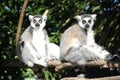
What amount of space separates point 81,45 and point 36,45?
902 mm

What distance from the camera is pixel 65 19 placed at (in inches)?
439

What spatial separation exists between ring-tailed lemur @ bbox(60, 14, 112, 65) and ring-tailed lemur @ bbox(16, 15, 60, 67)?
0.94ft

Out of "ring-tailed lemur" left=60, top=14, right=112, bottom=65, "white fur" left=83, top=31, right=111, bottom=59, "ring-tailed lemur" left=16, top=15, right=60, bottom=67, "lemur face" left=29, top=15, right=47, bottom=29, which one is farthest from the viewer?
"lemur face" left=29, top=15, right=47, bottom=29

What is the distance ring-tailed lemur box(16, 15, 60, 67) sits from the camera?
9539 mm

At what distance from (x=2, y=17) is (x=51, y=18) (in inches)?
53.5

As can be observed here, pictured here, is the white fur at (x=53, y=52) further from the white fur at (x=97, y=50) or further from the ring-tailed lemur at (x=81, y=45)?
the white fur at (x=97, y=50)

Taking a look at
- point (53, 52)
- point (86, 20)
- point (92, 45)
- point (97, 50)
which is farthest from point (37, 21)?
point (97, 50)

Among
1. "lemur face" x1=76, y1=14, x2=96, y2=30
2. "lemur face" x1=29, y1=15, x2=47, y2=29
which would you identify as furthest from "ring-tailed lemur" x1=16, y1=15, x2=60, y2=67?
"lemur face" x1=76, y1=14, x2=96, y2=30

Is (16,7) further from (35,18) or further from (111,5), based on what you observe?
(111,5)

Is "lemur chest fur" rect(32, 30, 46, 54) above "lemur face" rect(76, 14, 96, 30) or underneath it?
underneath

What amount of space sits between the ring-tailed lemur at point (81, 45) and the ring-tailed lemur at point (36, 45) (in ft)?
0.94

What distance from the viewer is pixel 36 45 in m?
9.77

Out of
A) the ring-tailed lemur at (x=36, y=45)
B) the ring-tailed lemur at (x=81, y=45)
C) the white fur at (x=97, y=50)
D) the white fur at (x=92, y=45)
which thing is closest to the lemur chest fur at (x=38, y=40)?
the ring-tailed lemur at (x=36, y=45)

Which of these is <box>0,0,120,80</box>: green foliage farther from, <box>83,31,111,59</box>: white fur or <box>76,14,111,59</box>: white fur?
<box>83,31,111,59</box>: white fur
